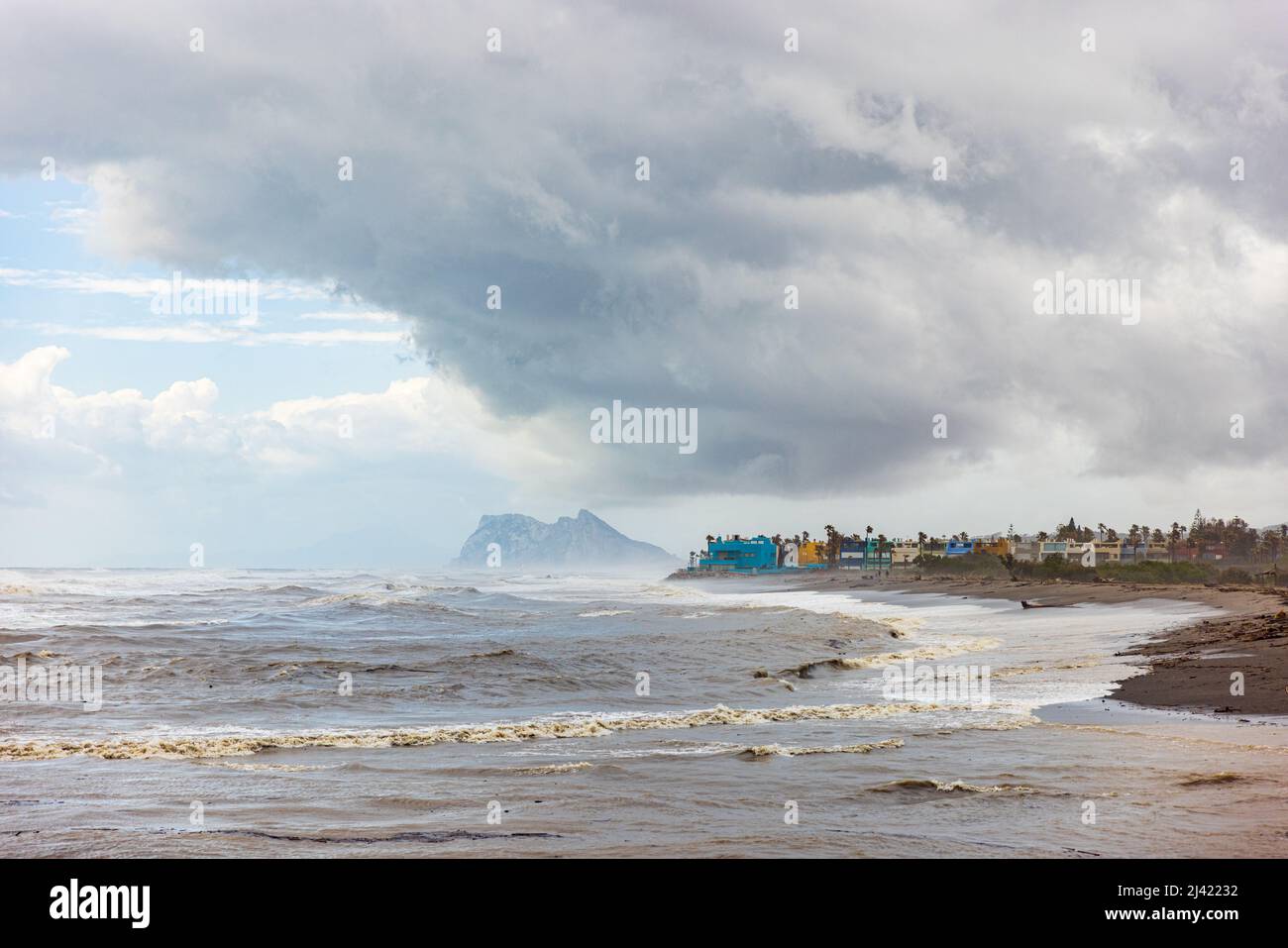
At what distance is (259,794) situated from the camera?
12.0 m

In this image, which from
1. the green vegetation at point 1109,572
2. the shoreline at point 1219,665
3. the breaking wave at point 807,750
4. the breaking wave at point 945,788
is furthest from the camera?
the green vegetation at point 1109,572

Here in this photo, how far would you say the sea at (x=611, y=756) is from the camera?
959cm

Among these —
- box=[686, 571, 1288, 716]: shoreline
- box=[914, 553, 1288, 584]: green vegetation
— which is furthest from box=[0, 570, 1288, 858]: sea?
box=[914, 553, 1288, 584]: green vegetation

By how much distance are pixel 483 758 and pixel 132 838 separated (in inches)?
216

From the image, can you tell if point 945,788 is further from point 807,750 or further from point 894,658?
point 894,658

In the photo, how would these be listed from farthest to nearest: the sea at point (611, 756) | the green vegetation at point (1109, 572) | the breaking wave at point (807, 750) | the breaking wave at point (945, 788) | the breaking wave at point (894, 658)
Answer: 1. the green vegetation at point (1109, 572)
2. the breaking wave at point (894, 658)
3. the breaking wave at point (807, 750)
4. the breaking wave at point (945, 788)
5. the sea at point (611, 756)

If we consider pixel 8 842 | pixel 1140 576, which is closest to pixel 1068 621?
pixel 8 842

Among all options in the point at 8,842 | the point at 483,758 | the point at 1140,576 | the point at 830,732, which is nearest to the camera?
the point at 8,842

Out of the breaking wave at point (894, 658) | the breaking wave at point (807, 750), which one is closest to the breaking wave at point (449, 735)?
the breaking wave at point (807, 750)

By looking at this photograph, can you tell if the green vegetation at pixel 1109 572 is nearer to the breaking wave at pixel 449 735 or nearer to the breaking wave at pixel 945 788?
the breaking wave at pixel 449 735

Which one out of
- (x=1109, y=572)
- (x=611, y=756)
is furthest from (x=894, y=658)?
(x=1109, y=572)

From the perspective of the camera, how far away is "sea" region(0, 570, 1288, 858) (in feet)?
31.5

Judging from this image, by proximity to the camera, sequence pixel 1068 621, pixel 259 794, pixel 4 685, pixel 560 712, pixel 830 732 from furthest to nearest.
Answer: pixel 1068 621 < pixel 4 685 < pixel 560 712 < pixel 830 732 < pixel 259 794
